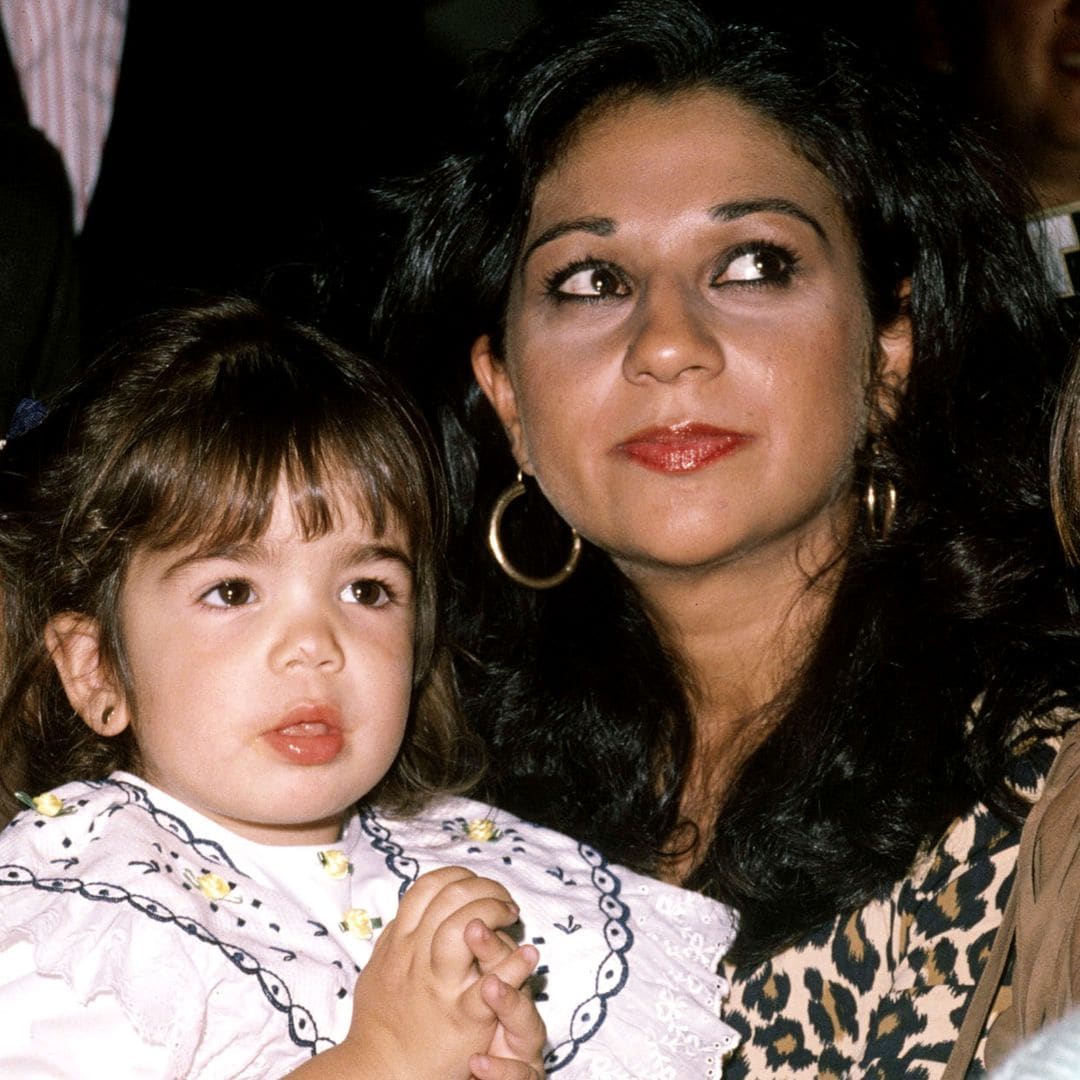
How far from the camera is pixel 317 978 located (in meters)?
1.77

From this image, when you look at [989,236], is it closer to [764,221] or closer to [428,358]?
[764,221]

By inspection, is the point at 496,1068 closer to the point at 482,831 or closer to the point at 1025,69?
the point at 482,831

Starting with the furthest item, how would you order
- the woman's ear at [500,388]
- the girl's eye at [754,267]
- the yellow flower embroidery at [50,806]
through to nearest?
the woman's ear at [500,388] < the girl's eye at [754,267] < the yellow flower embroidery at [50,806]

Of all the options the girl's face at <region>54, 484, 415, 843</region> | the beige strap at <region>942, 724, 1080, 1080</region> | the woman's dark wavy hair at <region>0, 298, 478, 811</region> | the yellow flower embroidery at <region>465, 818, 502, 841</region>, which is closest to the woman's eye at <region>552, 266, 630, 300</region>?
the woman's dark wavy hair at <region>0, 298, 478, 811</region>

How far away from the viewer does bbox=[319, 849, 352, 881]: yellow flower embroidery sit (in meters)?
1.94

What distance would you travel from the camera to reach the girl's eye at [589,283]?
219 centimetres

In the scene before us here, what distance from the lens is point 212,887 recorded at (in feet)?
5.83

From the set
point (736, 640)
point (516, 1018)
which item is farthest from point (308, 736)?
point (736, 640)

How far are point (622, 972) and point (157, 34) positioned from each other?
2.01 meters

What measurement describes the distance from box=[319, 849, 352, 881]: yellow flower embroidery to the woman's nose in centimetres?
75

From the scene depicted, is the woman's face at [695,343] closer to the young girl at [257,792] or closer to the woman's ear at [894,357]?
the woman's ear at [894,357]

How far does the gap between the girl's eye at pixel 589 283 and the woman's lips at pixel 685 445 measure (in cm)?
25

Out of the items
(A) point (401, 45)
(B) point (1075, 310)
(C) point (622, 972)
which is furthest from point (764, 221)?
(A) point (401, 45)

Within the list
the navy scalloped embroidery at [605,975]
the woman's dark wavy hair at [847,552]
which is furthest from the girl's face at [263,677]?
the woman's dark wavy hair at [847,552]
